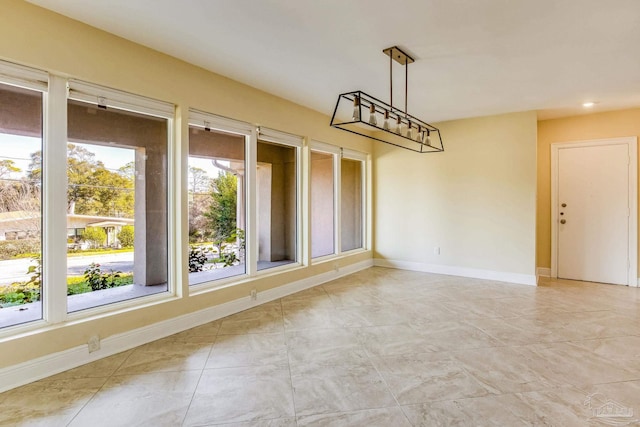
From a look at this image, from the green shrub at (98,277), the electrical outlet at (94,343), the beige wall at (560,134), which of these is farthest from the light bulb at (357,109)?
the beige wall at (560,134)

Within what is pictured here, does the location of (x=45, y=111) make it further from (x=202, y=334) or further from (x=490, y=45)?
(x=490, y=45)

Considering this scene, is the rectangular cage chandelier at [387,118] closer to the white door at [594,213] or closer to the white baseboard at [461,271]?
the white baseboard at [461,271]

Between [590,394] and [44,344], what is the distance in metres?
3.68

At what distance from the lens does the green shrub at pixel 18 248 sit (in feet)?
7.36

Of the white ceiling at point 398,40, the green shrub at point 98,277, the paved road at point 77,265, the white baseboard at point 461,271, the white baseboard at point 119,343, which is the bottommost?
the white baseboard at point 119,343

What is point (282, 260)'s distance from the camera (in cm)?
459

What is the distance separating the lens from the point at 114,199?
9.36 feet

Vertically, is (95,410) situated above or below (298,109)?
below

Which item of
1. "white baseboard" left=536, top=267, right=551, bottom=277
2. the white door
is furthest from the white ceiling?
"white baseboard" left=536, top=267, right=551, bottom=277

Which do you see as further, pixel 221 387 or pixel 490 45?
pixel 490 45

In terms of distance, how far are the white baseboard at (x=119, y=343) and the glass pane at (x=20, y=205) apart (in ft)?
1.07

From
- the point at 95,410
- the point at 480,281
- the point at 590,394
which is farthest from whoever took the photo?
the point at 480,281

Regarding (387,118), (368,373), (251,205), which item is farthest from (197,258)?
(387,118)

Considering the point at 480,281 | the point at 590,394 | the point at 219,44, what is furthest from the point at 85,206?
the point at 480,281
